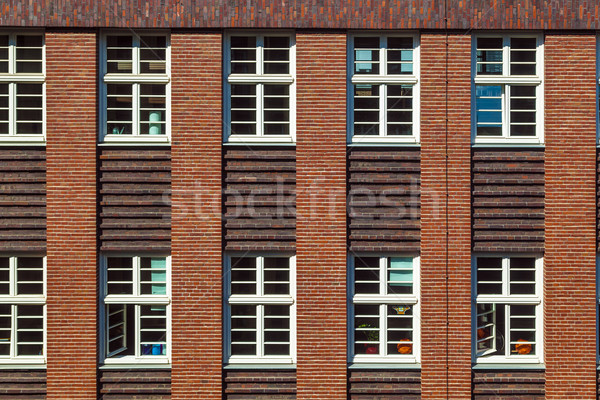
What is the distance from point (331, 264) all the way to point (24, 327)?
5.81 m

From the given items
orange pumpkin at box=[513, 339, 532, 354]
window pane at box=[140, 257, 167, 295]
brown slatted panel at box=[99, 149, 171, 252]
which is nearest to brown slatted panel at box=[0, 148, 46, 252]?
brown slatted panel at box=[99, 149, 171, 252]

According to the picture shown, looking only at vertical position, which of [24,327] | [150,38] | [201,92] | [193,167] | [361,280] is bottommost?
[24,327]

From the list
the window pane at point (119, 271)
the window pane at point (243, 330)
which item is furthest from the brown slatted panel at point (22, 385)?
the window pane at point (243, 330)

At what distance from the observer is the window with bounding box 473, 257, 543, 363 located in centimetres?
1041

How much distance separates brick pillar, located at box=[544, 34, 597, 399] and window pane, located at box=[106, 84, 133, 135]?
766 centimetres

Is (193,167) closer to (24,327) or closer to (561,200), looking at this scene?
(24,327)

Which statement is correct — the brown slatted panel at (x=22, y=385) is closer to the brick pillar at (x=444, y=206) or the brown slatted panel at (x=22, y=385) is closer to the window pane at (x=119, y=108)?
the window pane at (x=119, y=108)

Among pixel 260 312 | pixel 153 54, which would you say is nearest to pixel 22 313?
pixel 260 312

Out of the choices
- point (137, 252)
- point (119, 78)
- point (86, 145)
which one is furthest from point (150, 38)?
point (137, 252)

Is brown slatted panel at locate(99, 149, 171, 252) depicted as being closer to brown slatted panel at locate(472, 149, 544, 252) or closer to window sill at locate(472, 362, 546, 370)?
brown slatted panel at locate(472, 149, 544, 252)

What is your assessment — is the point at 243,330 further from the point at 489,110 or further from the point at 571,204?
the point at 571,204

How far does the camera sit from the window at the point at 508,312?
10.4 m

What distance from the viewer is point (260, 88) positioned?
10.4m

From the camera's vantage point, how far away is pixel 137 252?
1037 centimetres
